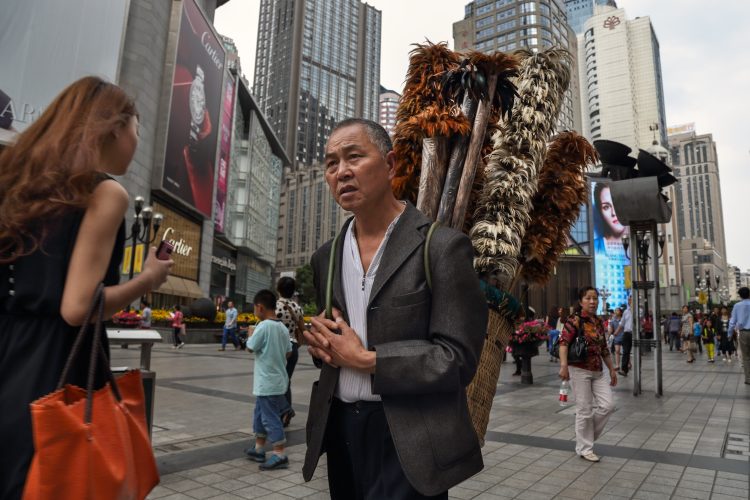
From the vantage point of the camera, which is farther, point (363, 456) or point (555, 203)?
point (555, 203)

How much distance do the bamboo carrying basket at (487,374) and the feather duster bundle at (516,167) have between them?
250 mm

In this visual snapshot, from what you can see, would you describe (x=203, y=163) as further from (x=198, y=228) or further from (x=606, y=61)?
(x=606, y=61)

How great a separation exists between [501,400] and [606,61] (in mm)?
148355

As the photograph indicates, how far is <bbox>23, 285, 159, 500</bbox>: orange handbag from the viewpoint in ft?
3.86

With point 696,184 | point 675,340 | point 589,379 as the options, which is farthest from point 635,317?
point 696,184

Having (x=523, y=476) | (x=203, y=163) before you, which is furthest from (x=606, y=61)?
(x=523, y=476)

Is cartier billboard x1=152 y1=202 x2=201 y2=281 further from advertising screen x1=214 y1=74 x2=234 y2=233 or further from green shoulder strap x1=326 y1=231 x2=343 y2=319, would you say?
green shoulder strap x1=326 y1=231 x2=343 y2=319

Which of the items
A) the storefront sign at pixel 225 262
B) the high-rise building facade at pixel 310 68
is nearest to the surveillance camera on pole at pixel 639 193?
the storefront sign at pixel 225 262

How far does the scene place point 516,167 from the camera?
2.59 m

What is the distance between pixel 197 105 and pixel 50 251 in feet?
141

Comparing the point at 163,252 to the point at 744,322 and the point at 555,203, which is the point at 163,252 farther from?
the point at 744,322

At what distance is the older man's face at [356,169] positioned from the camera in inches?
64.6

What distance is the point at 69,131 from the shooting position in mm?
1491

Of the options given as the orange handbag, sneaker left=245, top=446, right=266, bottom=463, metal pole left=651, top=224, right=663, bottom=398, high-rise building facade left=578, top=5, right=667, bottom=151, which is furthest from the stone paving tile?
high-rise building facade left=578, top=5, right=667, bottom=151
